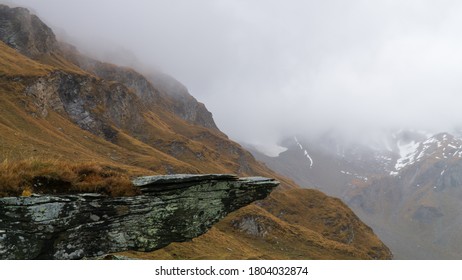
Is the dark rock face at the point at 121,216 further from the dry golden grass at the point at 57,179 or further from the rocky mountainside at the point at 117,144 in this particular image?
the rocky mountainside at the point at 117,144

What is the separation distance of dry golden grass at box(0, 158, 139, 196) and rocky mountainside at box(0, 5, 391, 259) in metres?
33.1

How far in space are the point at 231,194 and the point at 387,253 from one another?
153218 millimetres

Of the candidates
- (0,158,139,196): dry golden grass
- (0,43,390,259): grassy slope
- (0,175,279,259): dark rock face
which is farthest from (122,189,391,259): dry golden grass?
(0,158,139,196): dry golden grass

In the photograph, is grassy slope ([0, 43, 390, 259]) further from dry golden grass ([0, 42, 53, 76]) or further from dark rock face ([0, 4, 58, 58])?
dark rock face ([0, 4, 58, 58])

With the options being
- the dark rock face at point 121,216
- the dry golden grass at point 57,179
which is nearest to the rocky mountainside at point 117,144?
the dark rock face at point 121,216

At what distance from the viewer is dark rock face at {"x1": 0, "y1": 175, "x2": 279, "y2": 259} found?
1337 centimetres

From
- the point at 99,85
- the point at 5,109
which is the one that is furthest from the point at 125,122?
the point at 5,109

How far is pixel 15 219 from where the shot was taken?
13211 mm

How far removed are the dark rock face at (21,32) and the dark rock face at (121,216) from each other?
182917 mm

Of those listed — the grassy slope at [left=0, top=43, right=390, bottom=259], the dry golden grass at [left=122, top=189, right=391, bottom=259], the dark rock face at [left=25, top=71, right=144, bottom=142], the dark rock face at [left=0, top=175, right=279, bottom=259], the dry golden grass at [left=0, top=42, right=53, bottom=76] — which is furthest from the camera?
the dark rock face at [left=25, top=71, right=144, bottom=142]

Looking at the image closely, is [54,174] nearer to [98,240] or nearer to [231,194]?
[98,240]

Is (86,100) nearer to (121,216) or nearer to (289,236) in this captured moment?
(289,236)

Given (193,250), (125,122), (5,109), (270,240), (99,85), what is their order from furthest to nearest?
(125,122) → (99,85) → (270,240) → (5,109) → (193,250)

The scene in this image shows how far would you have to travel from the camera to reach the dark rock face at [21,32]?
170000 millimetres
